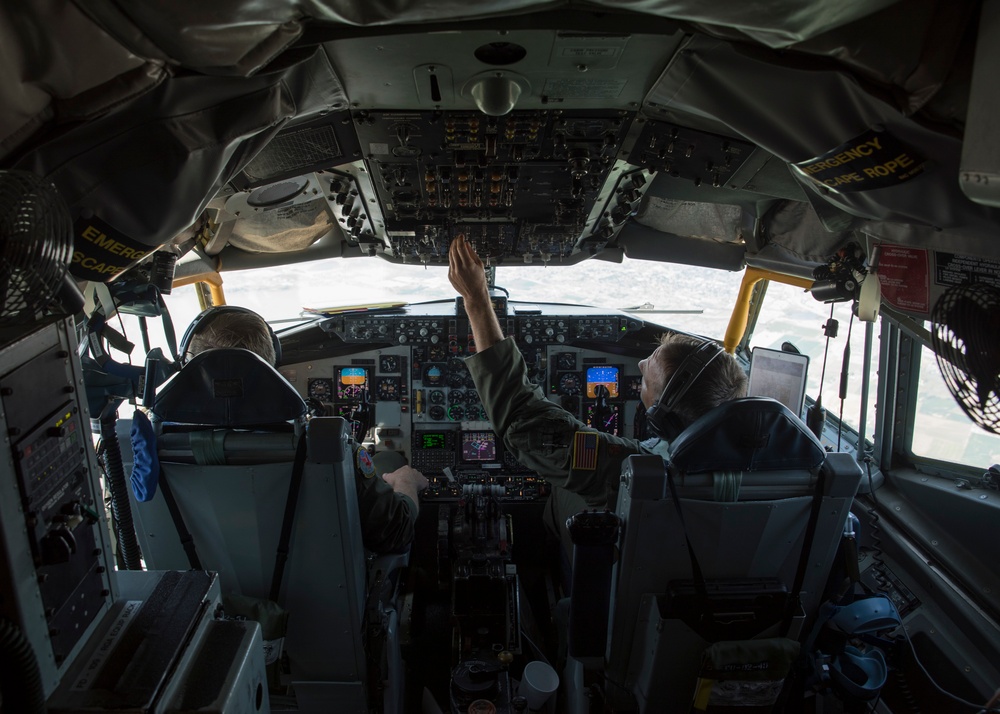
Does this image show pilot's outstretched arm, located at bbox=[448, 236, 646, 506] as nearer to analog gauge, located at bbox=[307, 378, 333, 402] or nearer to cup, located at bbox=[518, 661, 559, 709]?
cup, located at bbox=[518, 661, 559, 709]

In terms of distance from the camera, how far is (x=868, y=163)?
1366 mm

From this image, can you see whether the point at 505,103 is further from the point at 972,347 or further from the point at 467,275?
the point at 972,347

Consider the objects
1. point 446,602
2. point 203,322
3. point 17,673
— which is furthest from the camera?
point 446,602

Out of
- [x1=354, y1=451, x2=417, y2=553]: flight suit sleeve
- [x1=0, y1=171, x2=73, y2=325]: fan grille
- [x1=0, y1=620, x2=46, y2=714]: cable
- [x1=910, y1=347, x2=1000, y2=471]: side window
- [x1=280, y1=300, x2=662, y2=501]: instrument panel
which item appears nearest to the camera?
[x1=0, y1=620, x2=46, y2=714]: cable

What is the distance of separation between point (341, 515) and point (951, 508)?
2259mm

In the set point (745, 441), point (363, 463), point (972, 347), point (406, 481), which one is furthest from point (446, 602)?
point (972, 347)

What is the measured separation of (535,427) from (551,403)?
104 mm

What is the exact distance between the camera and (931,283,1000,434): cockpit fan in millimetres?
1235

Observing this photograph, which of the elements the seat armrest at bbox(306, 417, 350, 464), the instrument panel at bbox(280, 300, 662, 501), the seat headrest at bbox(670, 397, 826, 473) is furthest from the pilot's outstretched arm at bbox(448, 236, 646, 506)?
the instrument panel at bbox(280, 300, 662, 501)

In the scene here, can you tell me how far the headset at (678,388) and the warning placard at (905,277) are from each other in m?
0.52

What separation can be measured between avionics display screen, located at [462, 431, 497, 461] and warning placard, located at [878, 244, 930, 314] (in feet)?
8.74

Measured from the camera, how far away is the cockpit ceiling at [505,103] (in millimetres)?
1133

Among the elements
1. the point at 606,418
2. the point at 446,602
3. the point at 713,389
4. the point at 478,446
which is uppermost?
the point at 713,389

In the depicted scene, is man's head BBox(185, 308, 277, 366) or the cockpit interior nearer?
the cockpit interior
